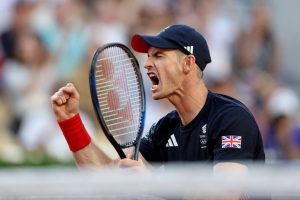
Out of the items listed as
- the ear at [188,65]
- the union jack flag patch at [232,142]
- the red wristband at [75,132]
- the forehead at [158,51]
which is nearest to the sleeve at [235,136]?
the union jack flag patch at [232,142]

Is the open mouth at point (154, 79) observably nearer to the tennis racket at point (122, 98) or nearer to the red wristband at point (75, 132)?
the tennis racket at point (122, 98)

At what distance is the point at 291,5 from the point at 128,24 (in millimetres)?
2405

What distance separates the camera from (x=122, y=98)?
5676mm

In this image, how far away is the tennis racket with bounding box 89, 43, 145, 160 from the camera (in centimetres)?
541

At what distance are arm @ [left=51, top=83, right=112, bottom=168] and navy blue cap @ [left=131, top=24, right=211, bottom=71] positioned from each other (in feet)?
1.55

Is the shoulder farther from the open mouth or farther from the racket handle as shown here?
the racket handle

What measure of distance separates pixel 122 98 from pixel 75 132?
19.8 inches

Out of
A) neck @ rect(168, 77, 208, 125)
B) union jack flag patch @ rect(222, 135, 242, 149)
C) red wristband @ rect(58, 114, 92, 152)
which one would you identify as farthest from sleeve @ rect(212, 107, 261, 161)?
red wristband @ rect(58, 114, 92, 152)

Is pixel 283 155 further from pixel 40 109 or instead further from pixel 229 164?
pixel 229 164

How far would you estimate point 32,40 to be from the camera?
1049 centimetres

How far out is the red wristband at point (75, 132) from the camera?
17.3 ft

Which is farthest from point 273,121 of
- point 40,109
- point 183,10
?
point 40,109

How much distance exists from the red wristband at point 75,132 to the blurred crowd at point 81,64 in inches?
168

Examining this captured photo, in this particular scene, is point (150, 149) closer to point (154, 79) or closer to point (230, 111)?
point (154, 79)
